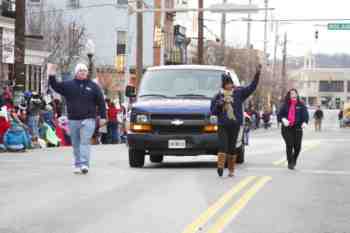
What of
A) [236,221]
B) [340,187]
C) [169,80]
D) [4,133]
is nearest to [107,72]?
[4,133]

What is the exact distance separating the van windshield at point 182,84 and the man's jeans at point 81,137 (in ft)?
8.99

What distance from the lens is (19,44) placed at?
3089 cm

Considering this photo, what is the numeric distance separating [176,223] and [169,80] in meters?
9.05

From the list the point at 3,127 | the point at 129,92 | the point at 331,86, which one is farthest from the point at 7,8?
the point at 331,86

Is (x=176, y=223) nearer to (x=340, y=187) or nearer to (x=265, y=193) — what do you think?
(x=265, y=193)

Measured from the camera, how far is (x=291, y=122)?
18.6 meters

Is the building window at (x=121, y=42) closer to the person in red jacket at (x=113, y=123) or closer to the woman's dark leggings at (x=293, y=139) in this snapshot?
the person in red jacket at (x=113, y=123)

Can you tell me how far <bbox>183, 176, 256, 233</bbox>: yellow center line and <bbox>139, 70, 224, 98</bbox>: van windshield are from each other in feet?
12.1

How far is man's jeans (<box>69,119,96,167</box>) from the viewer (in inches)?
643

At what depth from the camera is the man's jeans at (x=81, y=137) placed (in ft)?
53.6

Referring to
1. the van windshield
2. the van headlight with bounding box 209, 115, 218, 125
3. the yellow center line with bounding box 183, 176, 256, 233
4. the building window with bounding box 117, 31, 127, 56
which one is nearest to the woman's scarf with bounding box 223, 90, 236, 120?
the yellow center line with bounding box 183, 176, 256, 233

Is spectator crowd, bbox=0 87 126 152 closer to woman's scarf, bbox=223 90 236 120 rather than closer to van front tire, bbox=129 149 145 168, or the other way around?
van front tire, bbox=129 149 145 168

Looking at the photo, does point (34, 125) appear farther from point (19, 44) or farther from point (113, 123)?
point (113, 123)

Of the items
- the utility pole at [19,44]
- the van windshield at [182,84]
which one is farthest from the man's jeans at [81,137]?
the utility pole at [19,44]
